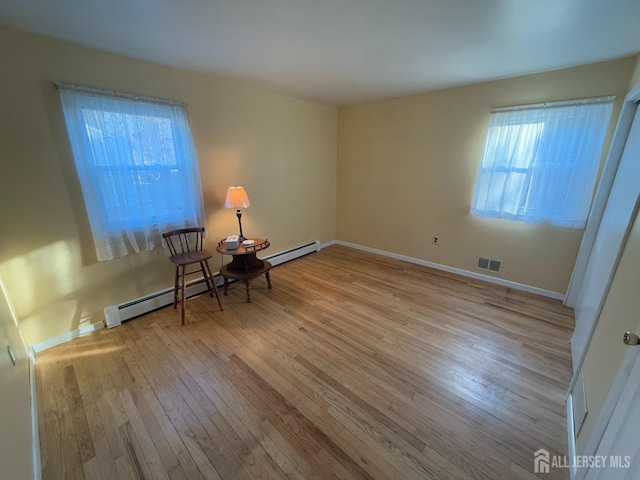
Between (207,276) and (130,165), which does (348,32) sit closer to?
(130,165)

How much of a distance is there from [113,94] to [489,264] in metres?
4.42

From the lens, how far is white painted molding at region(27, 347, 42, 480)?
48.2 inches

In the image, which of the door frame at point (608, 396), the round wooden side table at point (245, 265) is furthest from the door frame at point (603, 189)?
the round wooden side table at point (245, 265)

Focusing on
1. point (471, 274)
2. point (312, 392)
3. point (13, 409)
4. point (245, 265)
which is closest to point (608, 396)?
point (312, 392)

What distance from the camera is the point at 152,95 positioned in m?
2.36

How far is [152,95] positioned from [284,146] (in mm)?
1655

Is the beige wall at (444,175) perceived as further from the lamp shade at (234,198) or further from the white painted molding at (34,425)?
the white painted molding at (34,425)

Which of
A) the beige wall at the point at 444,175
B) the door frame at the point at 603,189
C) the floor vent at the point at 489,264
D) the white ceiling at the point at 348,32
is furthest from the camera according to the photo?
the floor vent at the point at 489,264

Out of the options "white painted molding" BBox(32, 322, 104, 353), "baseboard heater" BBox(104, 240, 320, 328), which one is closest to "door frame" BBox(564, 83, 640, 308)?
"baseboard heater" BBox(104, 240, 320, 328)

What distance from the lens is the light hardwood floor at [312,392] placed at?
1306 millimetres

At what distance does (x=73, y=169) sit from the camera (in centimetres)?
203

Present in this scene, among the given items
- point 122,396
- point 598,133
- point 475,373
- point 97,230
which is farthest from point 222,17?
point 598,133

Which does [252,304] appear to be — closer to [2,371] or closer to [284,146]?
[2,371]

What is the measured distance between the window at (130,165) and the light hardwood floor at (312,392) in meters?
0.92
